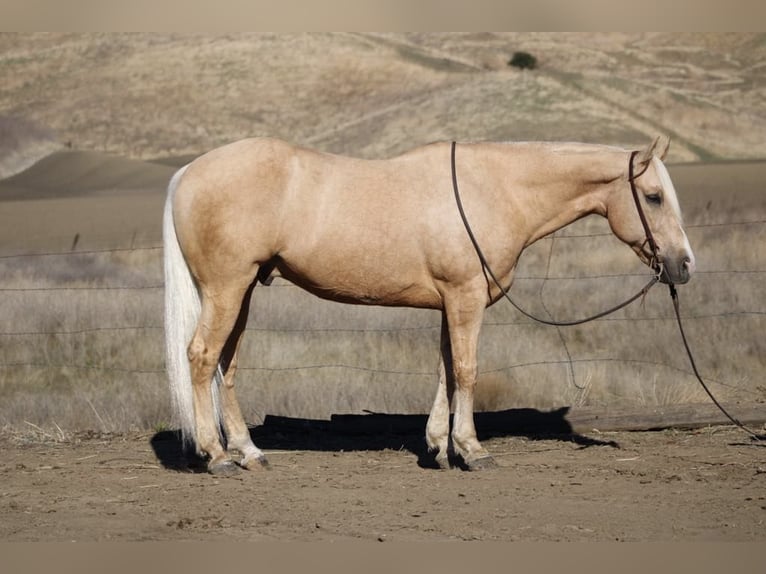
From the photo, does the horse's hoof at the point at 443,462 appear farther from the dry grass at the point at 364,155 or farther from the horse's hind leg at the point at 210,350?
the dry grass at the point at 364,155

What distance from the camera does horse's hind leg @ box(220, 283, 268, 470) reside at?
22.7 feet

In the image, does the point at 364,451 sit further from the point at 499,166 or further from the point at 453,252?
the point at 499,166

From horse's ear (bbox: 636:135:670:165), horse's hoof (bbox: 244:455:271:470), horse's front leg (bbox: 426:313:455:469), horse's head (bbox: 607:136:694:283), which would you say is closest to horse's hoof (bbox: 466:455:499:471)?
horse's front leg (bbox: 426:313:455:469)

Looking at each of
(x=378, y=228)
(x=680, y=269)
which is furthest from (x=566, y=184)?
(x=378, y=228)

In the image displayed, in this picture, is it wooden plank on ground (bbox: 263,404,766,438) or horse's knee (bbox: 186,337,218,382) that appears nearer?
horse's knee (bbox: 186,337,218,382)

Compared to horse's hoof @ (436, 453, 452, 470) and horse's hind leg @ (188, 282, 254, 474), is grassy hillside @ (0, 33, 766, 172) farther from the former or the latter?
horse's hind leg @ (188, 282, 254, 474)

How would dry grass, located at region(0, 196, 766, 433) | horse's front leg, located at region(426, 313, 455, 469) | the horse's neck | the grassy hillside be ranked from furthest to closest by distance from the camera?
the grassy hillside < dry grass, located at region(0, 196, 766, 433) < horse's front leg, located at region(426, 313, 455, 469) < the horse's neck

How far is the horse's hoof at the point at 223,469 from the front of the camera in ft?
22.1

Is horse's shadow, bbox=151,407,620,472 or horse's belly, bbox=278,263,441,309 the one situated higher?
horse's belly, bbox=278,263,441,309

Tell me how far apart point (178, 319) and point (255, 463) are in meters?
1.09

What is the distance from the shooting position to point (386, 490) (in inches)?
250

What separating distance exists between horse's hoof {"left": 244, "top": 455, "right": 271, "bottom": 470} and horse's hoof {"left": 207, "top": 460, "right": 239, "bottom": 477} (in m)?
0.13

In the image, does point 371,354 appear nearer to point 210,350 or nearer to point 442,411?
point 442,411

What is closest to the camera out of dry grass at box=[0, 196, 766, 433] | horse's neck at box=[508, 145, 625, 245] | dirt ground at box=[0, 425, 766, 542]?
dirt ground at box=[0, 425, 766, 542]
